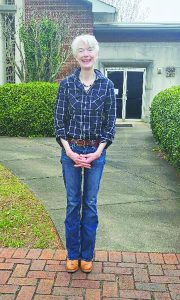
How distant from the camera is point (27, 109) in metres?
10.3

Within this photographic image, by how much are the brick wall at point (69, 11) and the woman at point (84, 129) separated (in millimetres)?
10213

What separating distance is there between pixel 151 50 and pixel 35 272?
473 inches

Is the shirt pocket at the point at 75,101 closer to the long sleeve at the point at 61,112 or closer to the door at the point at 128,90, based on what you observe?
the long sleeve at the point at 61,112

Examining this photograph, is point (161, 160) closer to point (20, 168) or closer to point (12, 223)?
point (20, 168)

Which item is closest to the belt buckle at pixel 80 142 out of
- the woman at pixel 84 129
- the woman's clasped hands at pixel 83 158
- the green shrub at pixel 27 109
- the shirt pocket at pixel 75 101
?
the woman at pixel 84 129

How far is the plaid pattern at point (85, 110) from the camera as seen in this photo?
115 inches

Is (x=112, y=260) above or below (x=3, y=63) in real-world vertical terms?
below

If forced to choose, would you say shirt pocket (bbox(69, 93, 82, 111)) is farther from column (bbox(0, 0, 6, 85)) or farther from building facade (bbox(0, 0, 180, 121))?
column (bbox(0, 0, 6, 85))

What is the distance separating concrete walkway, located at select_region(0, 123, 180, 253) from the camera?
383 centimetres

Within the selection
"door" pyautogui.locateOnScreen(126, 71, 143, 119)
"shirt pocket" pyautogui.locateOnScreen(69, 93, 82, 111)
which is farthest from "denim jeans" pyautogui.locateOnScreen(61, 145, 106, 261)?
"door" pyautogui.locateOnScreen(126, 71, 143, 119)

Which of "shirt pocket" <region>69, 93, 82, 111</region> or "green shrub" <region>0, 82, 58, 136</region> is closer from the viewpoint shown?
"shirt pocket" <region>69, 93, 82, 111</region>

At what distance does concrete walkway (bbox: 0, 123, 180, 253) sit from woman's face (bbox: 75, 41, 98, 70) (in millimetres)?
1865

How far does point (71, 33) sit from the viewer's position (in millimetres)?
12555

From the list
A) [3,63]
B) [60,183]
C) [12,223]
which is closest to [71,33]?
[3,63]
